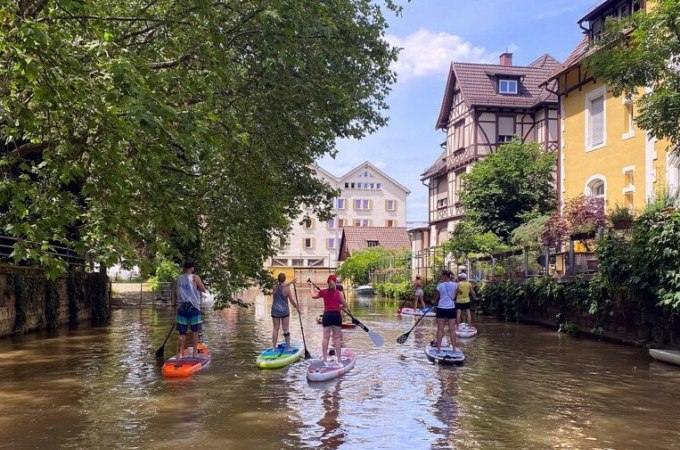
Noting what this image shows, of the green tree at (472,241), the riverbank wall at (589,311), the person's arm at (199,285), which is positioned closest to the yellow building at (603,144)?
the riverbank wall at (589,311)

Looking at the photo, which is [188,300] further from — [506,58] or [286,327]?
[506,58]

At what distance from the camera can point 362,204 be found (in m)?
90.4

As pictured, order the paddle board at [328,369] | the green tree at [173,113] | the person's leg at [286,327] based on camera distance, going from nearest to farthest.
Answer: the green tree at [173,113], the paddle board at [328,369], the person's leg at [286,327]

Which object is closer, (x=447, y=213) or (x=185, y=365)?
(x=185, y=365)

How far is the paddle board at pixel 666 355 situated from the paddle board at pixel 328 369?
6547mm

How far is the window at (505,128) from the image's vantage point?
42938mm

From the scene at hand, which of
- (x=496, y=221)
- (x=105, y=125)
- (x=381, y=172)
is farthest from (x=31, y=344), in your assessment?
(x=381, y=172)

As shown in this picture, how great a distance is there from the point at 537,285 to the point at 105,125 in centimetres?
1794

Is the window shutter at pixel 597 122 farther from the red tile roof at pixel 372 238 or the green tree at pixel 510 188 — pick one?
the red tile roof at pixel 372 238

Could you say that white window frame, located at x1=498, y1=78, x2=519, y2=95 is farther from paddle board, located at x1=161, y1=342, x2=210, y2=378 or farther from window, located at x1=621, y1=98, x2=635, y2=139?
paddle board, located at x1=161, y1=342, x2=210, y2=378

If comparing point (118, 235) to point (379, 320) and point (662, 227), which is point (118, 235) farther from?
point (379, 320)

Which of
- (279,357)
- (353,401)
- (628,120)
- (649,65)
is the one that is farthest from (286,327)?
(628,120)

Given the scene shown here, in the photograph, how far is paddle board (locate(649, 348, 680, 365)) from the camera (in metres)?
14.0

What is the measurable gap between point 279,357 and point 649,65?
32.3ft
